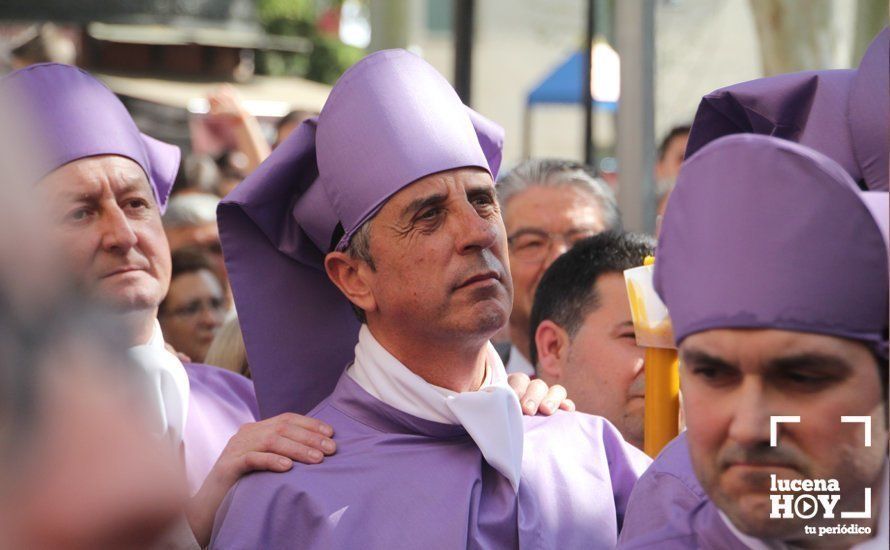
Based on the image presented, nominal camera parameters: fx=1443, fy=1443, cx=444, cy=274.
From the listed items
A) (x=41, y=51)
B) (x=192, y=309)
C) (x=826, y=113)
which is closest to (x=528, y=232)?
(x=192, y=309)

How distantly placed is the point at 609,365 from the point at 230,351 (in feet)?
3.91

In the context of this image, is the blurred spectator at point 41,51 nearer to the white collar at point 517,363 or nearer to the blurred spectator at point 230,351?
the blurred spectator at point 230,351

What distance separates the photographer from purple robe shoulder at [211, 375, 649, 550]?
2756 millimetres

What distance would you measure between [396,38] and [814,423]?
5.50 meters

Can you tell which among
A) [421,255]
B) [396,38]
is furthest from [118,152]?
[396,38]

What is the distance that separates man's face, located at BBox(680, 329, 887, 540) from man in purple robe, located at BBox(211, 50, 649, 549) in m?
0.95

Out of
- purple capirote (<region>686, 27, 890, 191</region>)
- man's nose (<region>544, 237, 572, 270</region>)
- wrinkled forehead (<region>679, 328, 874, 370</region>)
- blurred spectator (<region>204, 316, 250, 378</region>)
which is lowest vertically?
blurred spectator (<region>204, 316, 250, 378</region>)

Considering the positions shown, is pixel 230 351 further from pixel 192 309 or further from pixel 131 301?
pixel 192 309

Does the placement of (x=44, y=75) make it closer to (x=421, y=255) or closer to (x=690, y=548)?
(x=421, y=255)

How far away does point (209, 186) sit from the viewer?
7594mm

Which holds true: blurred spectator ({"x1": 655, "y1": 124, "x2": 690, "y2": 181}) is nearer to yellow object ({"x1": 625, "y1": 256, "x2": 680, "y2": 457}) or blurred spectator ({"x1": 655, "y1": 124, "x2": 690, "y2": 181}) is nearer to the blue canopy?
yellow object ({"x1": 625, "y1": 256, "x2": 680, "y2": 457})

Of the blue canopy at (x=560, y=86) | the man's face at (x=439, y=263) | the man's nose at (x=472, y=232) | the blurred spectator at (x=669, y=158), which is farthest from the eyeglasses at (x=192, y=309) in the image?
the blue canopy at (x=560, y=86)

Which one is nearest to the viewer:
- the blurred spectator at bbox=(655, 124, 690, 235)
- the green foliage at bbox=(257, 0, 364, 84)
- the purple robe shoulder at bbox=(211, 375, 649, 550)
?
the purple robe shoulder at bbox=(211, 375, 649, 550)

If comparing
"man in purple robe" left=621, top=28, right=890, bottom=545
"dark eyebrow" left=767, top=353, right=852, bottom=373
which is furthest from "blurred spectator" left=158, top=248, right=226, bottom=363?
"dark eyebrow" left=767, top=353, right=852, bottom=373
